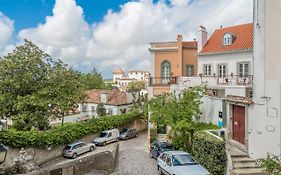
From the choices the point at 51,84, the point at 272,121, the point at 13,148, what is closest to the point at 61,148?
the point at 13,148

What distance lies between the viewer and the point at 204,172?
1464 centimetres

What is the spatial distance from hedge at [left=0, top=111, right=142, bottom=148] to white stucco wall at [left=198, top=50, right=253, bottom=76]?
12995 millimetres

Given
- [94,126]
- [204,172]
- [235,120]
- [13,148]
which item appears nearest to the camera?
[204,172]

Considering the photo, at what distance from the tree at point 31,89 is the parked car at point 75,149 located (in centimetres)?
527

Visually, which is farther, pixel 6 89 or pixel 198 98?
pixel 6 89

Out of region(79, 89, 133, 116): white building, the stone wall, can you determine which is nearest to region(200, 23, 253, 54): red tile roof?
the stone wall

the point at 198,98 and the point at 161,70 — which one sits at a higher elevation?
the point at 161,70

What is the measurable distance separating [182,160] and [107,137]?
19081mm

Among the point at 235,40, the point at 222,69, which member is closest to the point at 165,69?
the point at 222,69

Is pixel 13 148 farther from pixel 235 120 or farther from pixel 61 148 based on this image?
pixel 235 120

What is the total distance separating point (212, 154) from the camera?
15.7 meters

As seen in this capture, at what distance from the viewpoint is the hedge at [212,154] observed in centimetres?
1539

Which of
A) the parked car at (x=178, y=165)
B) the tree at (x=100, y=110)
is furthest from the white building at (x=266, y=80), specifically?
Answer: the tree at (x=100, y=110)

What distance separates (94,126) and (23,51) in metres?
11.8
